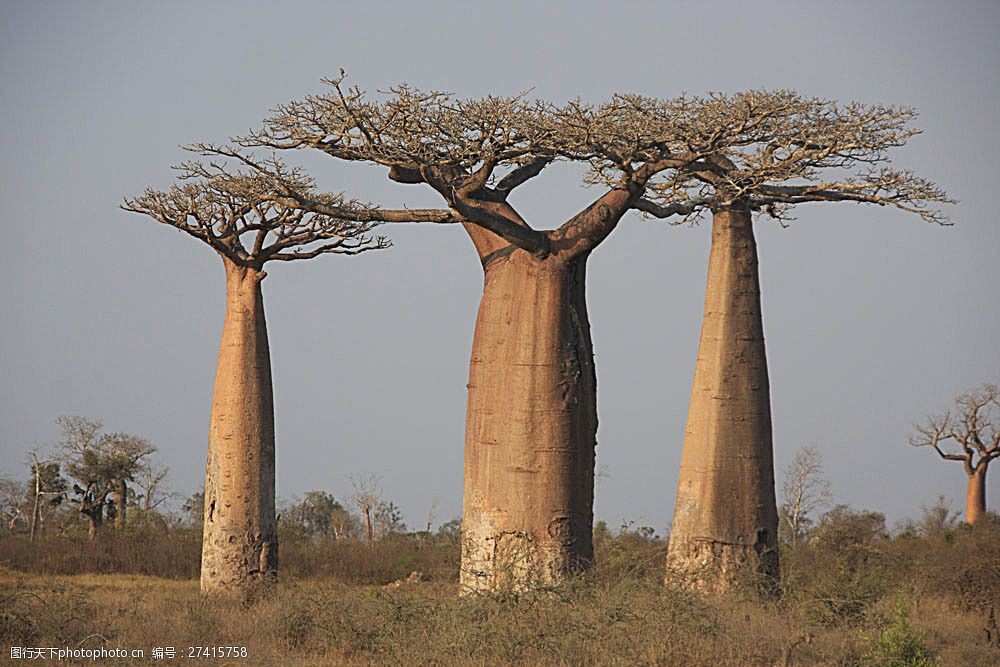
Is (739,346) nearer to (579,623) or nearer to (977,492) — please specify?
(579,623)

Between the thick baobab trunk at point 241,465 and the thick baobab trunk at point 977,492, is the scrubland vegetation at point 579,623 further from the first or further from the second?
the thick baobab trunk at point 977,492

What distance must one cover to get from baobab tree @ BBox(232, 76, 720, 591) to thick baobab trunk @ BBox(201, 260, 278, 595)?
102 inches

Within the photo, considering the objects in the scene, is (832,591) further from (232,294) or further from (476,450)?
(232,294)

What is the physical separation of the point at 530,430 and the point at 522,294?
0.90 metres

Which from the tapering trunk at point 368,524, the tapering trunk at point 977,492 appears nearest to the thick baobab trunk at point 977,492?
the tapering trunk at point 977,492

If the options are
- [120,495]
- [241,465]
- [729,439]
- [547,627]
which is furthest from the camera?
[120,495]

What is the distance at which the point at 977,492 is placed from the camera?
1973 centimetres

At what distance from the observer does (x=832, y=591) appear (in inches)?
327

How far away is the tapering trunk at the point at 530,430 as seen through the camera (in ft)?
26.6

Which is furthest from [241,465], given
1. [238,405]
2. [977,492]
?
[977,492]

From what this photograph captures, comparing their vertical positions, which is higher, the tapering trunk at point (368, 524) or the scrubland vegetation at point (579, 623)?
the tapering trunk at point (368, 524)

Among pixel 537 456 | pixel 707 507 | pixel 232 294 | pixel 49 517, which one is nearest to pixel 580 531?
pixel 537 456

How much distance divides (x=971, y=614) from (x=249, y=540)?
568 centimetres

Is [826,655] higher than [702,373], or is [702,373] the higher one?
[702,373]
